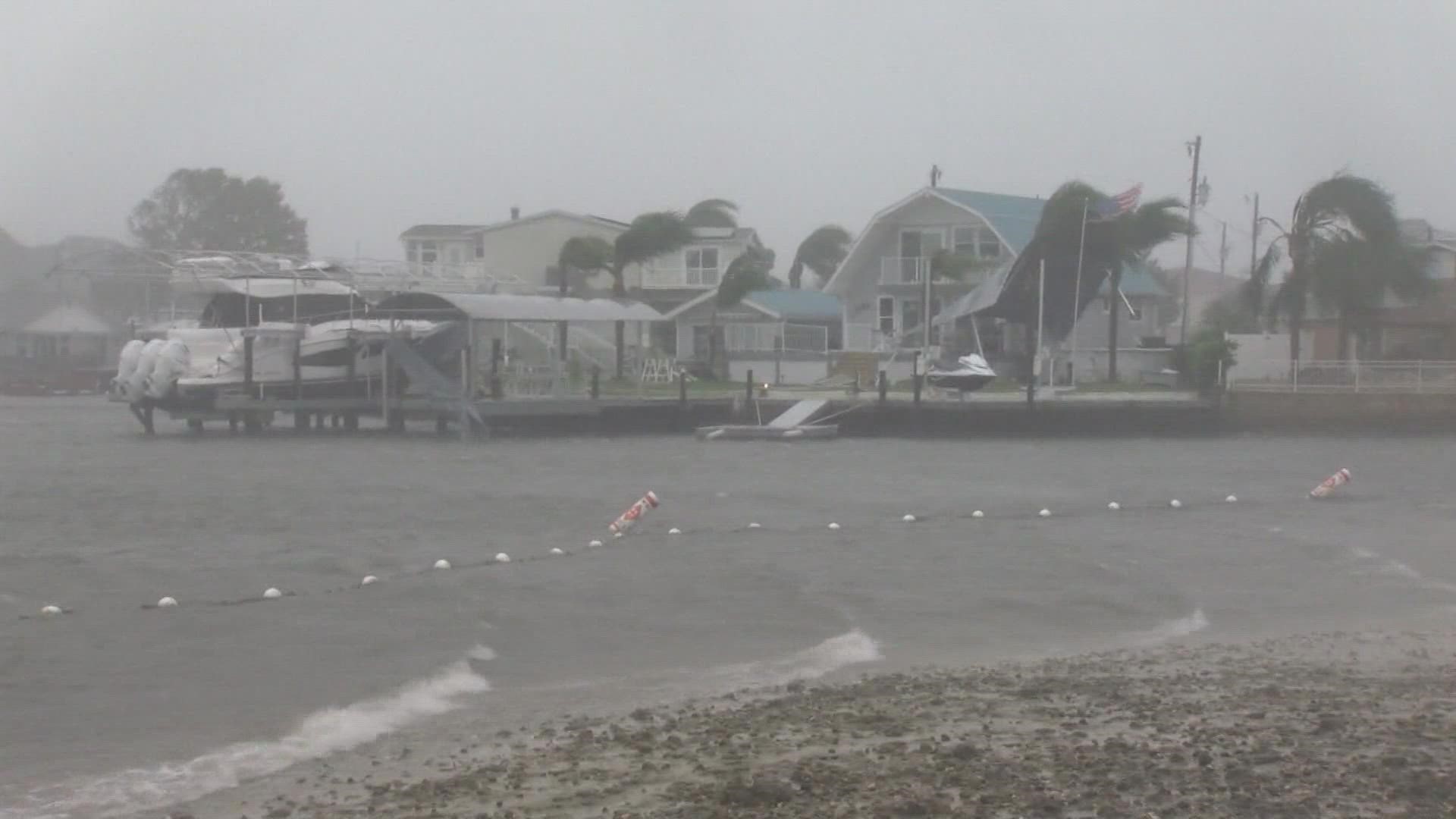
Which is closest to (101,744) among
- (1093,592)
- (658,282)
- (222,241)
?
(1093,592)

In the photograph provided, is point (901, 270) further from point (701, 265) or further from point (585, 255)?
point (701, 265)

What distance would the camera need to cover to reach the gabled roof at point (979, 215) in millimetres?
64688

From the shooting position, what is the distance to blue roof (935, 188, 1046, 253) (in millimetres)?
64562

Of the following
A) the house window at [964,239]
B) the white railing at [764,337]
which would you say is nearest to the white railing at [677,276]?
the white railing at [764,337]

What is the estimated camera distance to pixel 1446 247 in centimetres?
6047

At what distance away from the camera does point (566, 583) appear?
20.4 metres

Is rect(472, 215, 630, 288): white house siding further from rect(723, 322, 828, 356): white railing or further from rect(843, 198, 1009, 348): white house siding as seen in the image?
A: rect(843, 198, 1009, 348): white house siding

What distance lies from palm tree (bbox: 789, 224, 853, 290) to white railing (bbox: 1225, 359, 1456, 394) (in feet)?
166

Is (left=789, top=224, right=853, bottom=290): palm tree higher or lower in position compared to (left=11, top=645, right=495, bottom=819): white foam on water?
higher

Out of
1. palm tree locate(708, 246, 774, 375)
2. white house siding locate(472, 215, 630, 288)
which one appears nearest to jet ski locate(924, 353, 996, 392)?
palm tree locate(708, 246, 774, 375)

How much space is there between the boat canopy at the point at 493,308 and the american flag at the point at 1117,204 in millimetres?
15241

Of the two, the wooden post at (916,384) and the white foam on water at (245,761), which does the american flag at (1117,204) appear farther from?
the white foam on water at (245,761)

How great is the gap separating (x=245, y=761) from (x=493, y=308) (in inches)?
1549

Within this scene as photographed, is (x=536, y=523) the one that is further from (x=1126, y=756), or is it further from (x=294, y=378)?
(x=294, y=378)
